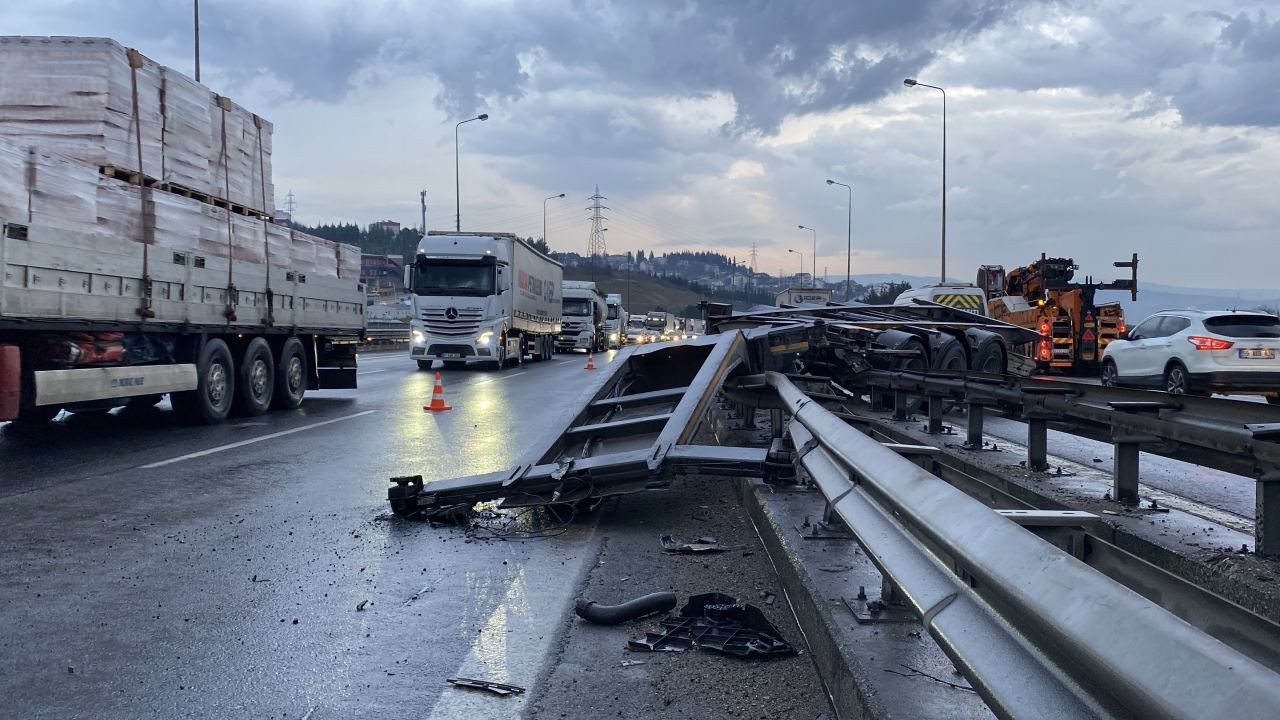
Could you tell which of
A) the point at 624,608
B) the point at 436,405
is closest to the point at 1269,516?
the point at 624,608

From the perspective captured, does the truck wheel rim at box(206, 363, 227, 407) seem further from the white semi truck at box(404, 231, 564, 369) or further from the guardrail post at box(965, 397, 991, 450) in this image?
the white semi truck at box(404, 231, 564, 369)

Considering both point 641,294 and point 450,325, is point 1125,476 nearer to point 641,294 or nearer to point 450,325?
point 450,325

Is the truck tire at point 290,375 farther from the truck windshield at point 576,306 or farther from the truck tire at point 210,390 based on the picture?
the truck windshield at point 576,306

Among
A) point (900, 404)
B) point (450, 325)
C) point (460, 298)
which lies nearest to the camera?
point (900, 404)

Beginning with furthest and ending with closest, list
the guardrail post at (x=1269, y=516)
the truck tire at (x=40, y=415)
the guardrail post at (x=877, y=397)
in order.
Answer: the guardrail post at (x=877, y=397) → the truck tire at (x=40, y=415) → the guardrail post at (x=1269, y=516)

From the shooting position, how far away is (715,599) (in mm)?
4805

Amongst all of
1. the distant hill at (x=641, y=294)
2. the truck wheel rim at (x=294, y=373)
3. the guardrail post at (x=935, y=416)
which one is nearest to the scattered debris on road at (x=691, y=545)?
the guardrail post at (x=935, y=416)

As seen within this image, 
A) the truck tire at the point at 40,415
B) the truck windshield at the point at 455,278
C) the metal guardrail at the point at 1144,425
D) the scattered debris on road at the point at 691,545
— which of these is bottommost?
the scattered debris on road at the point at 691,545

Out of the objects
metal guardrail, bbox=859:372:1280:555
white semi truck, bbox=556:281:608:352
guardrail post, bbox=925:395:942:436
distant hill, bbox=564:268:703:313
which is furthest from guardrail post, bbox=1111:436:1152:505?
distant hill, bbox=564:268:703:313

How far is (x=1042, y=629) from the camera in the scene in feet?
5.79

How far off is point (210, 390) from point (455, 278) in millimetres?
15909

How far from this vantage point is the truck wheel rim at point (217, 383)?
1320 cm

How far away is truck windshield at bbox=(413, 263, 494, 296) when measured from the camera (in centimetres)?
2862

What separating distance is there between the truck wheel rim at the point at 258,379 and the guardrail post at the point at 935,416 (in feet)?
30.6
